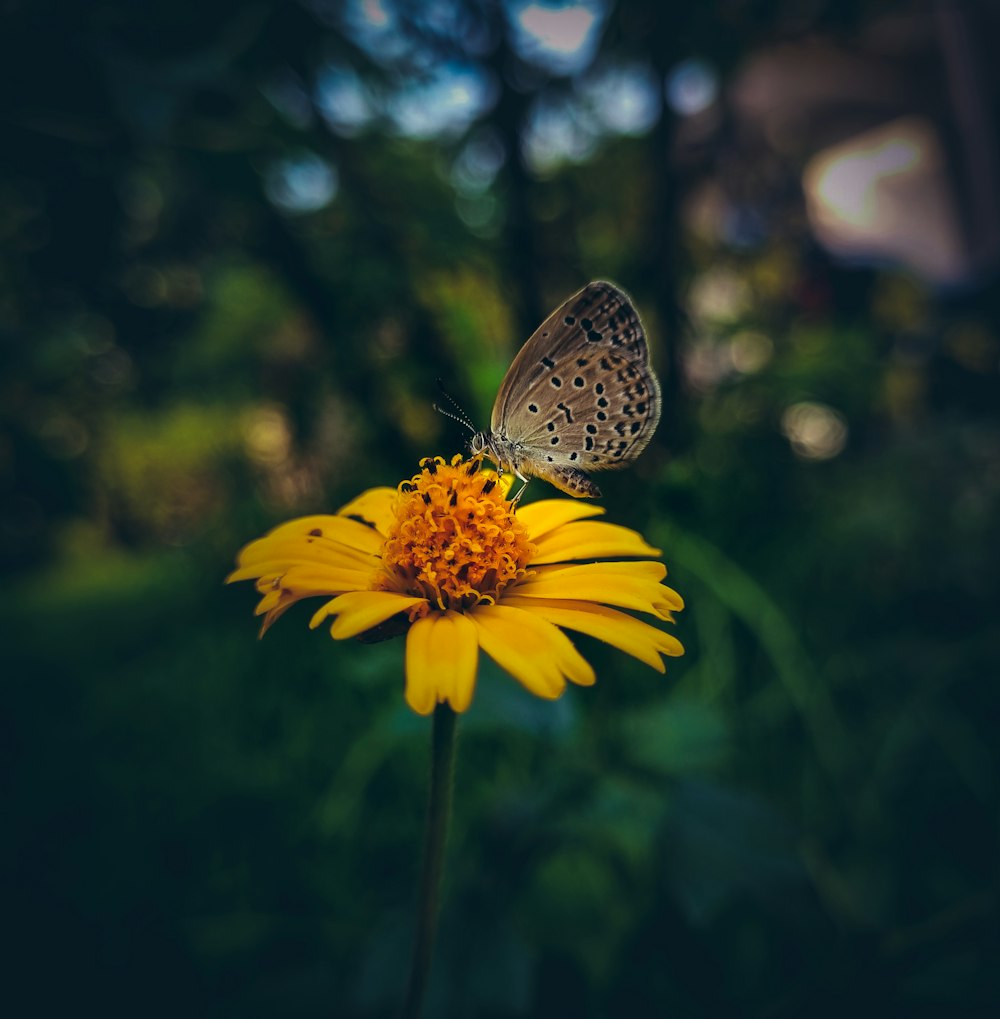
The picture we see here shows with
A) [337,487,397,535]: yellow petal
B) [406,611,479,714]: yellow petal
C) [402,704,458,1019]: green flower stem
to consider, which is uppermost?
[337,487,397,535]: yellow petal

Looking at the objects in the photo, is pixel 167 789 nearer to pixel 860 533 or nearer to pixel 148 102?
pixel 148 102

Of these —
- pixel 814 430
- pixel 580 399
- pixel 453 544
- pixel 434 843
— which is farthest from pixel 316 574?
pixel 814 430

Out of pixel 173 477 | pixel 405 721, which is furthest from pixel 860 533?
pixel 173 477

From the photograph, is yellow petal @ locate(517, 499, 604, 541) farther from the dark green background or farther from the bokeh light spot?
the bokeh light spot

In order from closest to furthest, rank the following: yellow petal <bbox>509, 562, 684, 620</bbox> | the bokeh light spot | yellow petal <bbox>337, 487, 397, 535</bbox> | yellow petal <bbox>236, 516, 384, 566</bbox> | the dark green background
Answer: yellow petal <bbox>509, 562, 684, 620</bbox> < yellow petal <bbox>236, 516, 384, 566</bbox> < yellow petal <bbox>337, 487, 397, 535</bbox> < the dark green background < the bokeh light spot

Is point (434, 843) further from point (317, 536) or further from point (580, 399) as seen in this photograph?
point (580, 399)

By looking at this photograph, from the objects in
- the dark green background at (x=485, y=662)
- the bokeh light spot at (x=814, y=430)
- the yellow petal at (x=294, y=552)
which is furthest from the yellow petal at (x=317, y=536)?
the bokeh light spot at (x=814, y=430)

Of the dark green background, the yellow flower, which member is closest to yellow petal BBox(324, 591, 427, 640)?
the yellow flower
